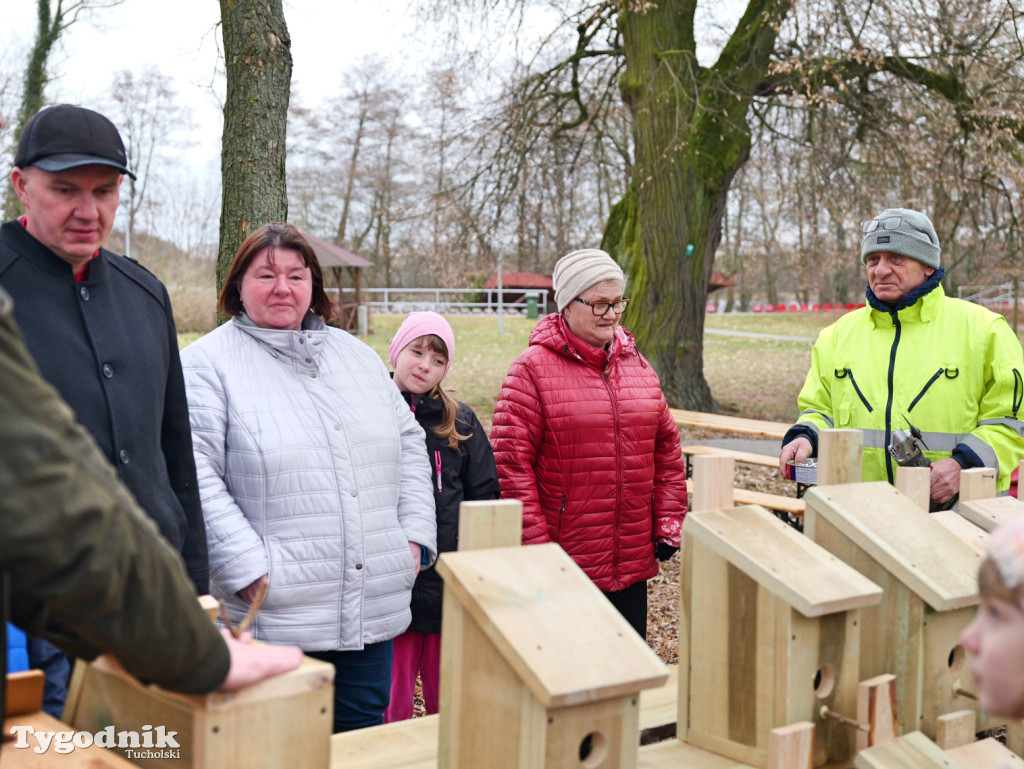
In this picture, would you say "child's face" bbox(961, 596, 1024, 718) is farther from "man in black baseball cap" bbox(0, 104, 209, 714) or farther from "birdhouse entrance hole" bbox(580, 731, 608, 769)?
"man in black baseball cap" bbox(0, 104, 209, 714)

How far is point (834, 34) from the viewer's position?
937cm

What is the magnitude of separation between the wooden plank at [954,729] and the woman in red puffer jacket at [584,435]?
138 centimetres

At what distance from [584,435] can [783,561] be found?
56.3 inches

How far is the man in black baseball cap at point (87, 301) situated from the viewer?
1998 millimetres

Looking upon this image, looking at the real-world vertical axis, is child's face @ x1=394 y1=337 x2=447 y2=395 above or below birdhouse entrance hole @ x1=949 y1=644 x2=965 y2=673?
above

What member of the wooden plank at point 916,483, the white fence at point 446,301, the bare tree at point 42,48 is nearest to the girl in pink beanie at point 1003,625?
the wooden plank at point 916,483

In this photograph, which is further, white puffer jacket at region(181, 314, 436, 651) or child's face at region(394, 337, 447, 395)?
child's face at region(394, 337, 447, 395)

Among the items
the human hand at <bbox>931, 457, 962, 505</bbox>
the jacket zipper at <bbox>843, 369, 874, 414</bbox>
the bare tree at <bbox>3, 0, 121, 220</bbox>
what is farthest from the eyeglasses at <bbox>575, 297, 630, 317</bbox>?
the bare tree at <bbox>3, 0, 121, 220</bbox>

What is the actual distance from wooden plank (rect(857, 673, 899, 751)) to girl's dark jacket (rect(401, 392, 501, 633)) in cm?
160

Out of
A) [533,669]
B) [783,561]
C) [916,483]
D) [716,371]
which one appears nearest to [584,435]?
[916,483]

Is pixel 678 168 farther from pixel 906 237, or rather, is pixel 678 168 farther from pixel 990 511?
pixel 990 511

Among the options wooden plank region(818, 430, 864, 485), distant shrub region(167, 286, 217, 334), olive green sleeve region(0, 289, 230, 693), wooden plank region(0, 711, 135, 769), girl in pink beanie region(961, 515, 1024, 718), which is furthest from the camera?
distant shrub region(167, 286, 217, 334)

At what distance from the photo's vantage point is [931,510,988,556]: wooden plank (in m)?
2.09

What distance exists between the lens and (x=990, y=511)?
2.33m
